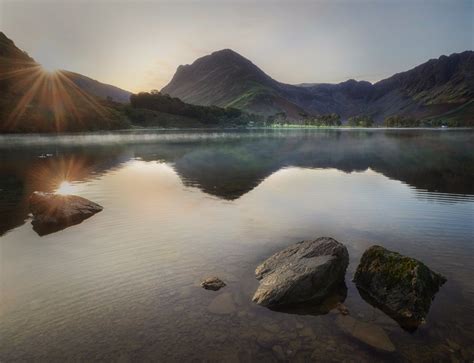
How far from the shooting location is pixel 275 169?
65875mm

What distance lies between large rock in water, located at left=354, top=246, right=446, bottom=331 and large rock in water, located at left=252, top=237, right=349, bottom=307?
1.40 metres

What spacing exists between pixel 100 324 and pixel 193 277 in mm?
5511

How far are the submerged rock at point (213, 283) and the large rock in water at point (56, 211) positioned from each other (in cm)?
1600

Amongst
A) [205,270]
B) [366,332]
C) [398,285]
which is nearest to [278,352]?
[366,332]

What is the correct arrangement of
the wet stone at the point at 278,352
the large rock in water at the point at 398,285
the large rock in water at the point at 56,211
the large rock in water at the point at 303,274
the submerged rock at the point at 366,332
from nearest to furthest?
the wet stone at the point at 278,352, the submerged rock at the point at 366,332, the large rock in water at the point at 398,285, the large rock in water at the point at 303,274, the large rock in water at the point at 56,211

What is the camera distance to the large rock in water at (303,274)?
51.7 feet

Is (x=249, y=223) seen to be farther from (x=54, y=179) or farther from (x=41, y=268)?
(x=54, y=179)

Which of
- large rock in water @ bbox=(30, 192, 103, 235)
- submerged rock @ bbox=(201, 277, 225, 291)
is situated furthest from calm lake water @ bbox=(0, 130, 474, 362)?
large rock in water @ bbox=(30, 192, 103, 235)

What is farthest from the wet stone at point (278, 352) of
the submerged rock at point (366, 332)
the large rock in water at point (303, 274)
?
the submerged rock at point (366, 332)

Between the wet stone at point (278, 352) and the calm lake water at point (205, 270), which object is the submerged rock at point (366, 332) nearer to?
the calm lake water at point (205, 270)

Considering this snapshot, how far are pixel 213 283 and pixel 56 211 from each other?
18.9 meters

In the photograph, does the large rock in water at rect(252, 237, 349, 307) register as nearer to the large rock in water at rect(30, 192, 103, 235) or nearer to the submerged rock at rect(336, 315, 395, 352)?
the submerged rock at rect(336, 315, 395, 352)

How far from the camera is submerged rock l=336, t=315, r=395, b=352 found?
12.9 m

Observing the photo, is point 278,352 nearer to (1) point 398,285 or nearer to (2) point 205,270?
(1) point 398,285
